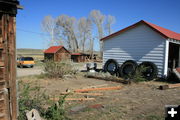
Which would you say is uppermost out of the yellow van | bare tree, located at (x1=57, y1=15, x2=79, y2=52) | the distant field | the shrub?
bare tree, located at (x1=57, y1=15, x2=79, y2=52)

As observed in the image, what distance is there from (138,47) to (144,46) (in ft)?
1.63

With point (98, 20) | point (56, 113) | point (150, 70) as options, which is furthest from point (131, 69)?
point (98, 20)

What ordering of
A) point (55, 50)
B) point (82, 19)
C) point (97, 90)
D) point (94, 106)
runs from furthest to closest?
point (82, 19) < point (55, 50) < point (97, 90) < point (94, 106)

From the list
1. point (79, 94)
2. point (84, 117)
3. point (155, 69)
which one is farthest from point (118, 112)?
point (155, 69)

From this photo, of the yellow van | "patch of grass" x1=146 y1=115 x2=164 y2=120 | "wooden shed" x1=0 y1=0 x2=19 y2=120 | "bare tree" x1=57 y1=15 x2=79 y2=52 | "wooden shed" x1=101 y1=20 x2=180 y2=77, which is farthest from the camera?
"bare tree" x1=57 y1=15 x2=79 y2=52

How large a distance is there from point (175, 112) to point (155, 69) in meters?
9.43

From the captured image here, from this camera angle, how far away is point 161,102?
18.7ft

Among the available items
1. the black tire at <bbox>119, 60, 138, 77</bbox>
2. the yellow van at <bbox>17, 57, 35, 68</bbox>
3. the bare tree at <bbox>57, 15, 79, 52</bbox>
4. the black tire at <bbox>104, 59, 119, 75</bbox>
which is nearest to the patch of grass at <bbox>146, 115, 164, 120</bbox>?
the black tire at <bbox>119, 60, 138, 77</bbox>

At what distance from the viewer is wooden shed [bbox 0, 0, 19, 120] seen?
11.0ft

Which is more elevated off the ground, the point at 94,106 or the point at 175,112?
the point at 175,112

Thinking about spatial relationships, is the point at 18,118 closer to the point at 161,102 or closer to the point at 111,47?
the point at 161,102

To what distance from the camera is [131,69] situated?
39.6 ft

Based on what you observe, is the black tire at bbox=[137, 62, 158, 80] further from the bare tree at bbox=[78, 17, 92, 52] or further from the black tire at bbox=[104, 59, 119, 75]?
the bare tree at bbox=[78, 17, 92, 52]

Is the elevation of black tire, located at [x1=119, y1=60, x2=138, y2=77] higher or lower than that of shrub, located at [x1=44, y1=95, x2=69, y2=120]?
higher
